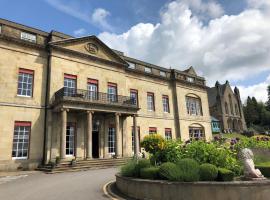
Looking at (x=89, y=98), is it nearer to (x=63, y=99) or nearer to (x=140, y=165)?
(x=63, y=99)

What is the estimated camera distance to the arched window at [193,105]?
33028mm

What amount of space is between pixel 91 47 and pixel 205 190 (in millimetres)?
19473

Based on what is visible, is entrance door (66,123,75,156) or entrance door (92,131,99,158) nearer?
entrance door (66,123,75,156)

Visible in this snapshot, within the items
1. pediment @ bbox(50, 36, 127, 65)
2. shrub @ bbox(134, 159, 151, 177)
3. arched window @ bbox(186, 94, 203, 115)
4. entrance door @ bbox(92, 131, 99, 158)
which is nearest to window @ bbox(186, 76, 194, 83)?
arched window @ bbox(186, 94, 203, 115)

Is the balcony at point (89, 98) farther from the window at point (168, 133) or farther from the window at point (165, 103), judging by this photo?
the window at point (168, 133)

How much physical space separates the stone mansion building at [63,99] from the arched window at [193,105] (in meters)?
7.39

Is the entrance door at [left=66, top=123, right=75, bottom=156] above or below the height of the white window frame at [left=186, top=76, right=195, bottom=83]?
below

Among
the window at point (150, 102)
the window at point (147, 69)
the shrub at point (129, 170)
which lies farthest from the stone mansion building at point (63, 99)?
the shrub at point (129, 170)

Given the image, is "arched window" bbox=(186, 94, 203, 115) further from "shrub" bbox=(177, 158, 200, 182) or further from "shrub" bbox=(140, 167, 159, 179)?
"shrub" bbox=(177, 158, 200, 182)

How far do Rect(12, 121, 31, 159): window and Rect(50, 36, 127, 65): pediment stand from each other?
737 cm

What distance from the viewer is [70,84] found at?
21547 mm

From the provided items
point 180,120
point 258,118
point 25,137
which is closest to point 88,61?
point 25,137

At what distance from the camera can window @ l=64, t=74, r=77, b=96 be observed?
20422 mm

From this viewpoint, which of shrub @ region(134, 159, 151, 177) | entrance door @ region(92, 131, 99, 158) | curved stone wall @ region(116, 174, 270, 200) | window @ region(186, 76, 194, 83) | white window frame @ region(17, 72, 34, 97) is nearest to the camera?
curved stone wall @ region(116, 174, 270, 200)
